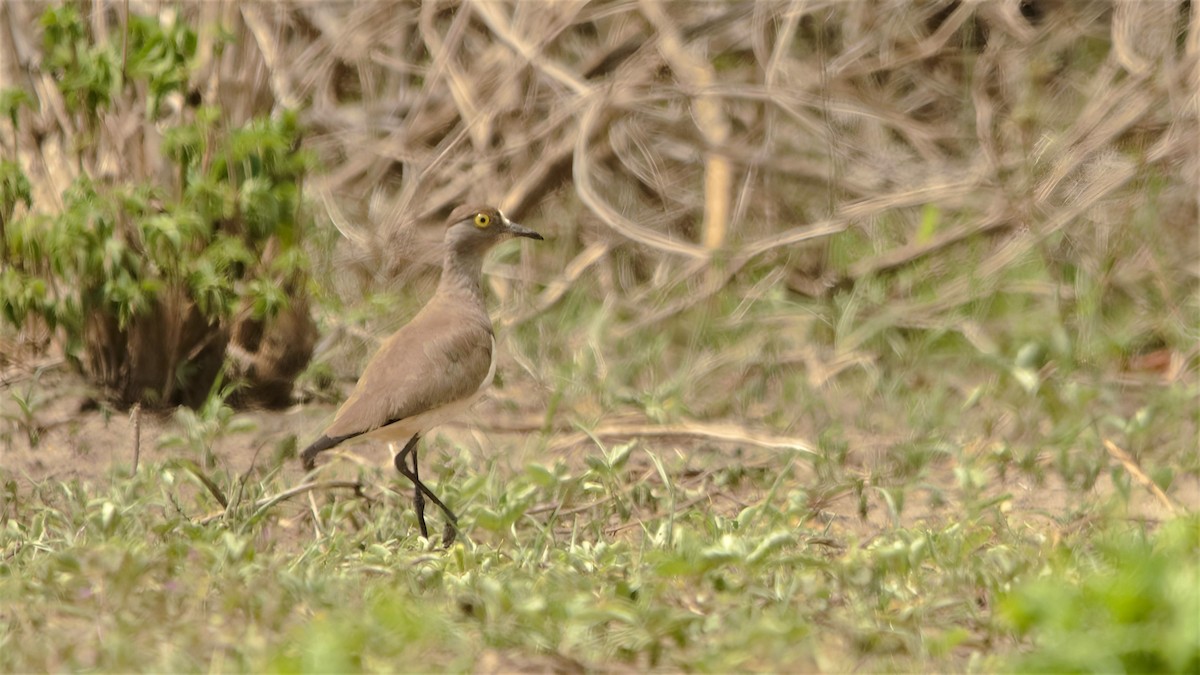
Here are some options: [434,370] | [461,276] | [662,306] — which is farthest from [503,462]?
[662,306]

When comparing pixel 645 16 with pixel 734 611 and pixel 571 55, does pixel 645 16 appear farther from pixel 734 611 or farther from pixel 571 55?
pixel 734 611

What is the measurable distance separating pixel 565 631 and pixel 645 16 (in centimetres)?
502

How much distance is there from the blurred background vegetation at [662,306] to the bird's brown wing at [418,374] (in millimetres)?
301

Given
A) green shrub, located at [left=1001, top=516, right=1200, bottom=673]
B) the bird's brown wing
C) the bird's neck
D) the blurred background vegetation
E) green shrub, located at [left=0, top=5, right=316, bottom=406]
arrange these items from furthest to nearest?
the bird's neck
green shrub, located at [left=0, top=5, right=316, bottom=406]
the bird's brown wing
the blurred background vegetation
green shrub, located at [left=1001, top=516, right=1200, bottom=673]

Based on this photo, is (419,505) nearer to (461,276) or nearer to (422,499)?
(422,499)

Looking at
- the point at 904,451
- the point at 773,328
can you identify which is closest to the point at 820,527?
the point at 904,451

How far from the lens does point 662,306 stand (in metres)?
6.71

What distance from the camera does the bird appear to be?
174 inches

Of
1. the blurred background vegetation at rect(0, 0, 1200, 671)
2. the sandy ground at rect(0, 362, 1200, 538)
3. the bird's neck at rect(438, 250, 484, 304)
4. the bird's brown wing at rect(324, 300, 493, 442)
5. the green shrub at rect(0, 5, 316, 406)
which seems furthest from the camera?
the bird's neck at rect(438, 250, 484, 304)

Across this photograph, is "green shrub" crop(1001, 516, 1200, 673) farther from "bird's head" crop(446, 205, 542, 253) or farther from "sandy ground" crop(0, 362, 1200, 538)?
"bird's head" crop(446, 205, 542, 253)

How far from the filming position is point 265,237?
532cm

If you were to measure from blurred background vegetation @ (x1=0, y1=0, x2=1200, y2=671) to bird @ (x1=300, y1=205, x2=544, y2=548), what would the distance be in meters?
0.26

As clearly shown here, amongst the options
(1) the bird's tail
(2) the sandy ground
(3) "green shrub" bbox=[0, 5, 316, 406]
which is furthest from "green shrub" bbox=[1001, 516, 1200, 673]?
(3) "green shrub" bbox=[0, 5, 316, 406]

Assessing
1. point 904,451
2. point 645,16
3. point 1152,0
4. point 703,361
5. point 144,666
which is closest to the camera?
point 144,666
